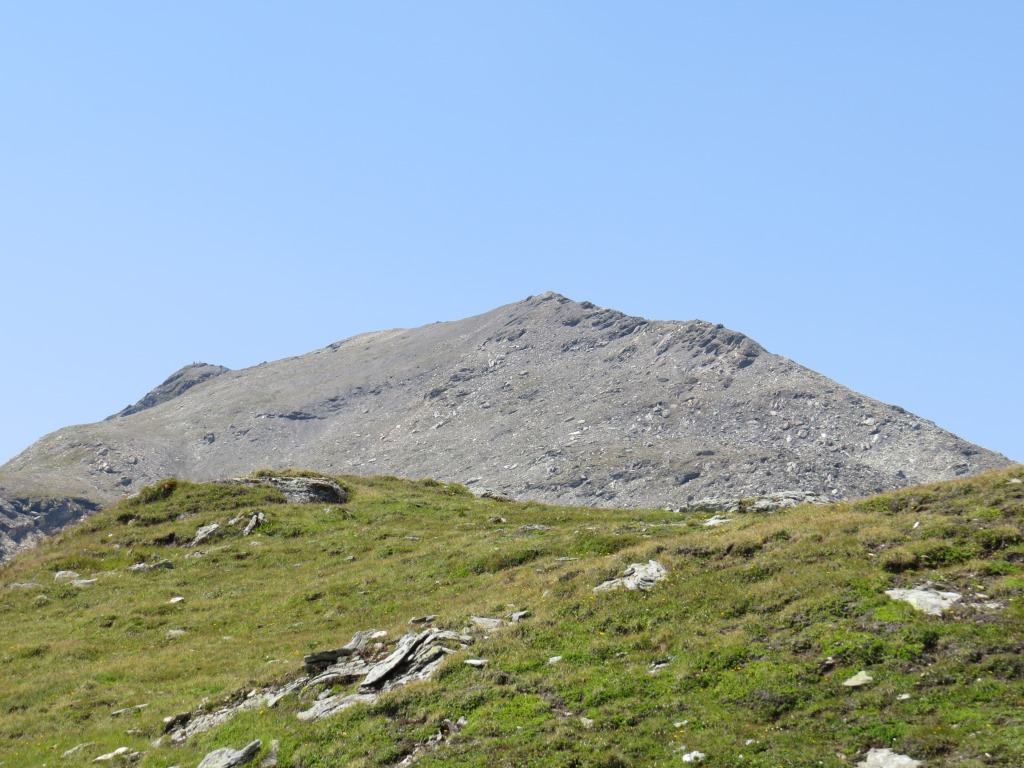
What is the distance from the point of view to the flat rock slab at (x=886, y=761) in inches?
760

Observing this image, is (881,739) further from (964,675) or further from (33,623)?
(33,623)

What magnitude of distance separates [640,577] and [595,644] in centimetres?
496

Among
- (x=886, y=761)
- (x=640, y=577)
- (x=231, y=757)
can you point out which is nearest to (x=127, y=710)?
(x=231, y=757)

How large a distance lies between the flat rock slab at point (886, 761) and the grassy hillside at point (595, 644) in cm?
22

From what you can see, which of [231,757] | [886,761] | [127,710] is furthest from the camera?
[127,710]

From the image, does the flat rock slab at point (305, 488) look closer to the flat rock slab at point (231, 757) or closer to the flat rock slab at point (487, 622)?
the flat rock slab at point (487, 622)

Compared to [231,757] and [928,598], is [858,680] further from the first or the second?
[231,757]

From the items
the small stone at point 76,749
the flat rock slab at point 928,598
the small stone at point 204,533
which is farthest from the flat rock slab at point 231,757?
the small stone at point 204,533

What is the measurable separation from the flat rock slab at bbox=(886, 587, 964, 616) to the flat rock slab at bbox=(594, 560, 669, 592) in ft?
24.6

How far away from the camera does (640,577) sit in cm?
3212

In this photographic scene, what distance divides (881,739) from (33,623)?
37.9 metres

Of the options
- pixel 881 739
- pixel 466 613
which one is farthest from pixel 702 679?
pixel 466 613

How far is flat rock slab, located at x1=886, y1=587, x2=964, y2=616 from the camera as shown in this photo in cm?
2539

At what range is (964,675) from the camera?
22.3 metres
